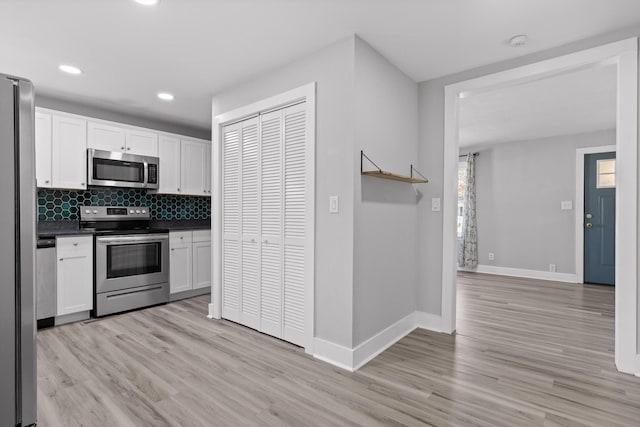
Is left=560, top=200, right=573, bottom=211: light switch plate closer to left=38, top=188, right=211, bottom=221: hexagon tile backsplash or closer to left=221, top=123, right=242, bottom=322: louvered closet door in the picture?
left=221, top=123, right=242, bottom=322: louvered closet door

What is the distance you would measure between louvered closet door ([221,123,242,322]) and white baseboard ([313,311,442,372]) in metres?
1.12

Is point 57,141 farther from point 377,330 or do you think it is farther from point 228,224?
point 377,330

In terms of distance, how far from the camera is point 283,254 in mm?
2840

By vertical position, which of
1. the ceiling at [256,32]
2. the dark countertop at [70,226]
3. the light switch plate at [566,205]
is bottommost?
the dark countertop at [70,226]

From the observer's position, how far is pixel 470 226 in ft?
20.5

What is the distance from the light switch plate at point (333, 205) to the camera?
2.44 meters

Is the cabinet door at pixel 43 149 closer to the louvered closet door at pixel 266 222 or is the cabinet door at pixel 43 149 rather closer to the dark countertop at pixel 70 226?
the dark countertop at pixel 70 226

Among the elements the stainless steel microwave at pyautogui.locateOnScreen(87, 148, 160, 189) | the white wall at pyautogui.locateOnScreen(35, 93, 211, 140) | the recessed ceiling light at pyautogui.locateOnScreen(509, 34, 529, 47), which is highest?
the recessed ceiling light at pyautogui.locateOnScreen(509, 34, 529, 47)

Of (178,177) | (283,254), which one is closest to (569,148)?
(283,254)

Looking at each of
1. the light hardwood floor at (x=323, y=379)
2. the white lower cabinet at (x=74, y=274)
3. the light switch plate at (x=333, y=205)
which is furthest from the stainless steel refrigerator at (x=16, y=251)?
the white lower cabinet at (x=74, y=274)

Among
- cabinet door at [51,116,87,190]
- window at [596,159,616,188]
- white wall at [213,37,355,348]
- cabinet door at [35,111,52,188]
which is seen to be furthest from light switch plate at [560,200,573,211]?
cabinet door at [35,111,52,188]

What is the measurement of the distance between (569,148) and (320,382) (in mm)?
5636

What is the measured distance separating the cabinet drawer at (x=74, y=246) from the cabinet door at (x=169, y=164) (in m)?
1.09

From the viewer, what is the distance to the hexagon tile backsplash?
12.1 ft
